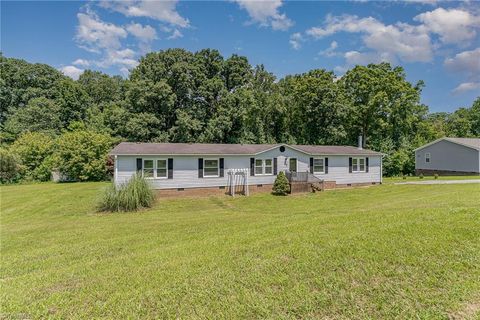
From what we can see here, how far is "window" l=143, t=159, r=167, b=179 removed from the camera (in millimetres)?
16062

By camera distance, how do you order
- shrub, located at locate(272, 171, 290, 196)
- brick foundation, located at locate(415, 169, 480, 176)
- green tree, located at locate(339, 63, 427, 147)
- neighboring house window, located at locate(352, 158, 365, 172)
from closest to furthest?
shrub, located at locate(272, 171, 290, 196) < neighboring house window, located at locate(352, 158, 365, 172) < brick foundation, located at locate(415, 169, 480, 176) < green tree, located at locate(339, 63, 427, 147)

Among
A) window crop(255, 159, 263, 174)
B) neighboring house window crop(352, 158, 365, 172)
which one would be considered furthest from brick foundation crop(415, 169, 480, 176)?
window crop(255, 159, 263, 174)

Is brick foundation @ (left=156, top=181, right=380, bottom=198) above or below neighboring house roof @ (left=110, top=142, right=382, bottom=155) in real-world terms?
below

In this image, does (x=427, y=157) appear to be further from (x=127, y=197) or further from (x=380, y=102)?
(x=127, y=197)

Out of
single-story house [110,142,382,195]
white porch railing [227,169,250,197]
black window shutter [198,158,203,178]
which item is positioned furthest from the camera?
white porch railing [227,169,250,197]

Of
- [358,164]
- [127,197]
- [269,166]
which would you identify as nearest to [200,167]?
[269,166]

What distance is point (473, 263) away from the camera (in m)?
4.27

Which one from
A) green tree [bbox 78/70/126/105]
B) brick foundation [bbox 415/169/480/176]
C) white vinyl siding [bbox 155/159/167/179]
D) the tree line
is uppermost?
green tree [bbox 78/70/126/105]

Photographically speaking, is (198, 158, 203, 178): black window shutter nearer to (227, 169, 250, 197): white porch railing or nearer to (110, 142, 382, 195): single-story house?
(110, 142, 382, 195): single-story house

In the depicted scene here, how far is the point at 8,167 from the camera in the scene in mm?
25328

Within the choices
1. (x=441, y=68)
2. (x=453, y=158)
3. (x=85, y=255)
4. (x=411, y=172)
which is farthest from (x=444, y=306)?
(x=411, y=172)

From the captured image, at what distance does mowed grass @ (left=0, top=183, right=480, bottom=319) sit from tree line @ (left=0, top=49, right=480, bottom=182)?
21.3 metres

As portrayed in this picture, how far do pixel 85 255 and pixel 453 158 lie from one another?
3422cm

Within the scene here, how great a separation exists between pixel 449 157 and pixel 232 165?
24.9m
